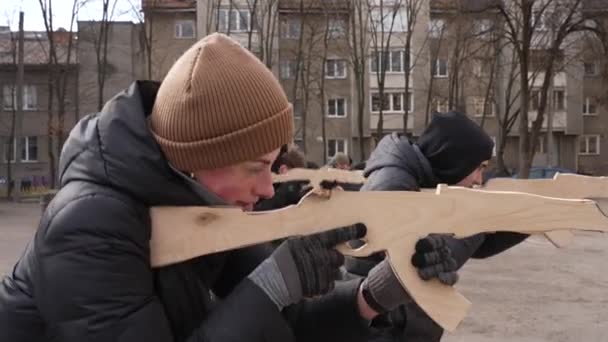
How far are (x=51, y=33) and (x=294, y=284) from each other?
35.2 metres

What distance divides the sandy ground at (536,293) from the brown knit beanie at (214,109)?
5.67m

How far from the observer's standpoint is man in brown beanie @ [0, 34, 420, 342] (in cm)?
156

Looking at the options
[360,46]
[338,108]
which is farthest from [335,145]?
[360,46]

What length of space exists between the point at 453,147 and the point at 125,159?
6.64 feet

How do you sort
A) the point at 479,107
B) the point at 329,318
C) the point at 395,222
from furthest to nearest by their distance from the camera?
the point at 479,107 < the point at 329,318 < the point at 395,222

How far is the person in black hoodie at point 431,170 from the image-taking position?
2.96 meters

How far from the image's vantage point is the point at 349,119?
46062 mm

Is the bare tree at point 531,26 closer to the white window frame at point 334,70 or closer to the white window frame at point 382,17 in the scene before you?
the white window frame at point 382,17

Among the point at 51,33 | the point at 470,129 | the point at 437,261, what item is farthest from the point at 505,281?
the point at 51,33

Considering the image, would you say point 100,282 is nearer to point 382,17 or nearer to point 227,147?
point 227,147

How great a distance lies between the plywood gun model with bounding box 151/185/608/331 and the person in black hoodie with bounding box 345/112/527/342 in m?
0.95

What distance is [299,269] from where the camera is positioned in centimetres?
173

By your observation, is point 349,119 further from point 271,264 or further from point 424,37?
point 271,264

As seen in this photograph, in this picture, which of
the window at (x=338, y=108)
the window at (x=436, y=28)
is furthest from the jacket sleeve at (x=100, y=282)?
the window at (x=338, y=108)
